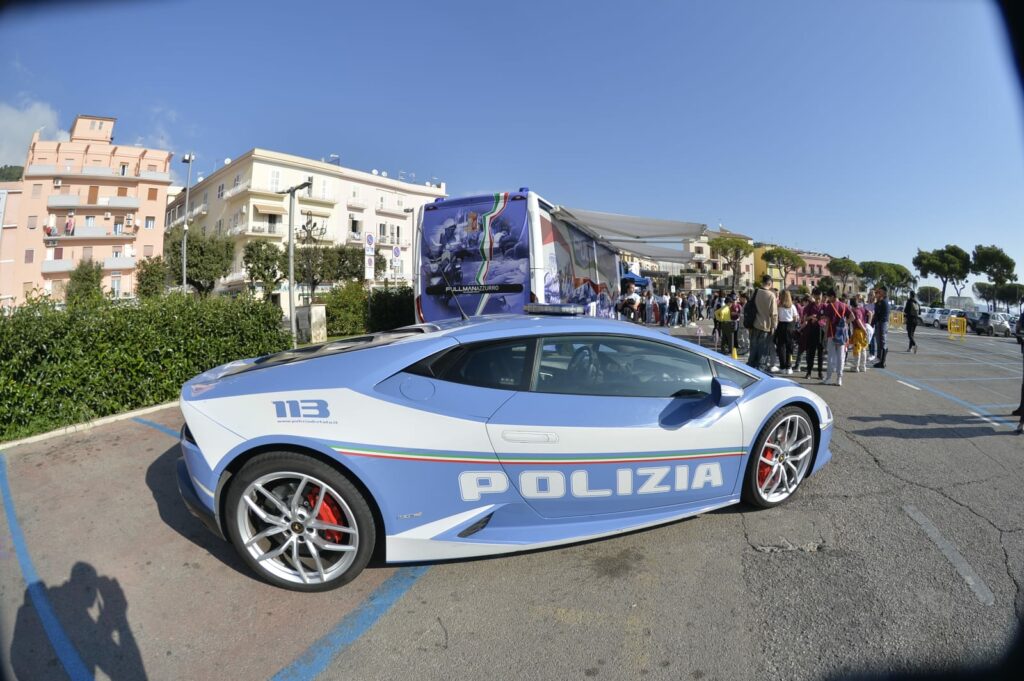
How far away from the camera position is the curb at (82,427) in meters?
5.01

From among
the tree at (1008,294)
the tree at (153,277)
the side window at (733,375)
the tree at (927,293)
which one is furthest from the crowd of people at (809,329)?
the tree at (927,293)

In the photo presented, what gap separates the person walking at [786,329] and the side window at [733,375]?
7.39 m

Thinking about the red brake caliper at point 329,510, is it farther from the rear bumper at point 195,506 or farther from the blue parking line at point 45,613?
the blue parking line at point 45,613

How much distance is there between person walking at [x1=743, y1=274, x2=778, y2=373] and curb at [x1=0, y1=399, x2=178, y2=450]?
9256mm

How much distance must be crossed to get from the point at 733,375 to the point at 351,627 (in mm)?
2797

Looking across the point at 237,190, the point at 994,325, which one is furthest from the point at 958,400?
the point at 237,190

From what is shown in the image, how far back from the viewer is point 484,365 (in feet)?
9.46

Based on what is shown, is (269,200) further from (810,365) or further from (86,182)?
(810,365)

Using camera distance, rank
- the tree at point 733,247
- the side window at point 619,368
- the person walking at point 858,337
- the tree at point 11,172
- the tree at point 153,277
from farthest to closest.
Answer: the tree at point 733,247
the tree at point 11,172
the tree at point 153,277
the person walking at point 858,337
the side window at point 619,368

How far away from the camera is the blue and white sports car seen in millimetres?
2615

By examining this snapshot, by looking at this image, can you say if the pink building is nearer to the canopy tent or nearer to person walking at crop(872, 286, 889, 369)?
the canopy tent

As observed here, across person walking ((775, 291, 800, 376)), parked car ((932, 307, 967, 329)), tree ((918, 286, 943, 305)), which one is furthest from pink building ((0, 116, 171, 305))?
tree ((918, 286, 943, 305))

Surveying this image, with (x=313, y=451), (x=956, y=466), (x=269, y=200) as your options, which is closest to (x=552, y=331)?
(x=313, y=451)

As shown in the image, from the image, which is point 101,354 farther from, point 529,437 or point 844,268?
point 844,268
